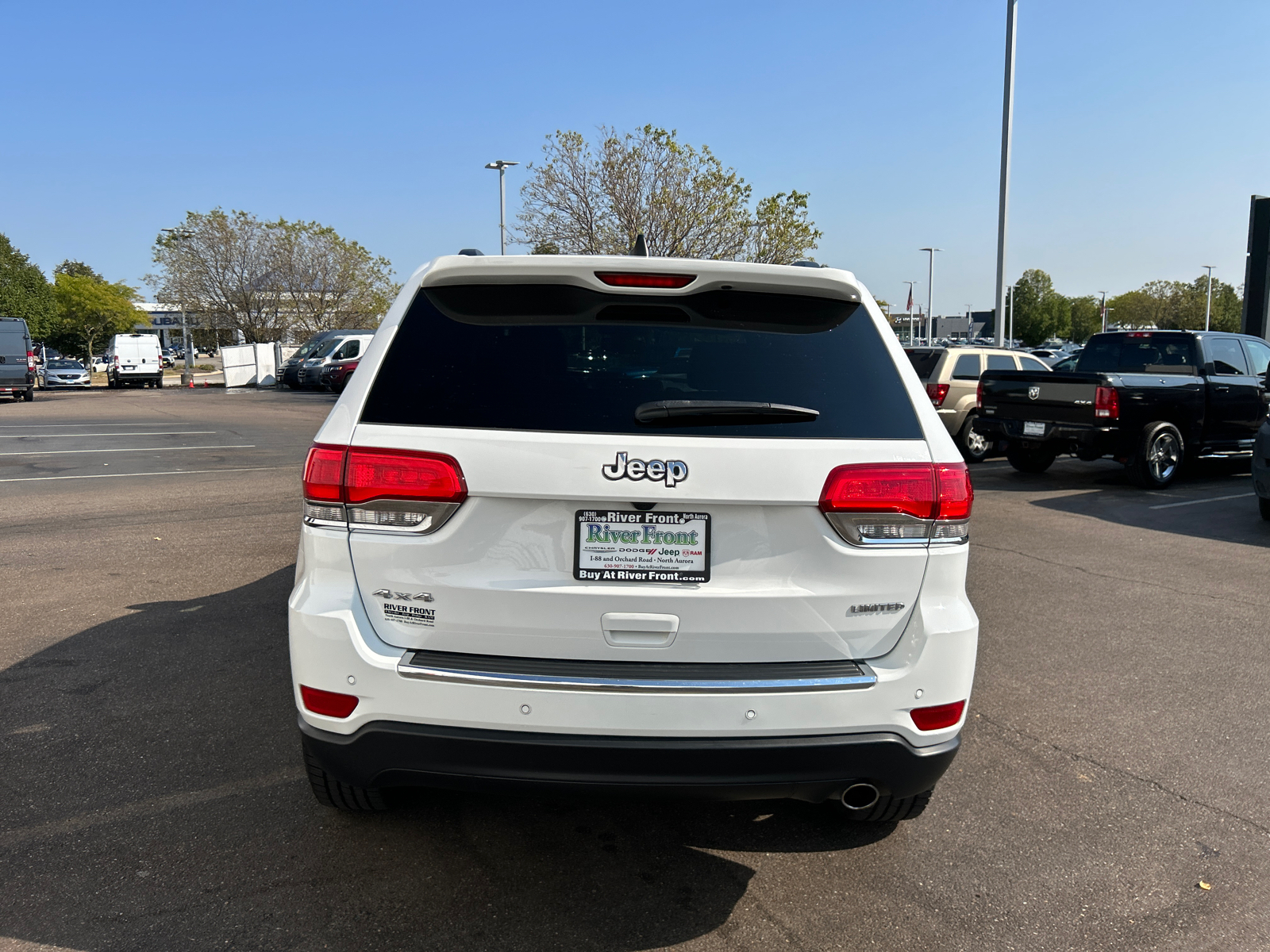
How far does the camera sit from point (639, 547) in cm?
255

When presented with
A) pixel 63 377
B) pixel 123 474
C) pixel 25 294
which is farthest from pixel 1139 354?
pixel 25 294

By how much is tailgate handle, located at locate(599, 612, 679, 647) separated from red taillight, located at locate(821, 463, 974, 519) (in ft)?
1.71

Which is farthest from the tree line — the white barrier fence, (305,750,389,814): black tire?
(305,750,389,814): black tire

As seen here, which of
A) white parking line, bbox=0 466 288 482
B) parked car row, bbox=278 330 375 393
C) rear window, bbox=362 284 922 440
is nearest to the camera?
rear window, bbox=362 284 922 440

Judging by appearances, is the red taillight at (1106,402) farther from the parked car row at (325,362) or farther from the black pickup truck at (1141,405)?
the parked car row at (325,362)

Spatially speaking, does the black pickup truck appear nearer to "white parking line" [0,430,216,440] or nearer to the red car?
"white parking line" [0,430,216,440]

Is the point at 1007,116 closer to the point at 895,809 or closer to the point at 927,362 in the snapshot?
the point at 927,362

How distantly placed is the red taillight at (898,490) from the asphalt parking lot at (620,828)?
47.7 inches

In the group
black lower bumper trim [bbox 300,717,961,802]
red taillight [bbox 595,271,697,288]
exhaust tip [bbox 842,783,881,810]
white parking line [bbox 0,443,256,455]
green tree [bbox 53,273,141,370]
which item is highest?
green tree [bbox 53,273,141,370]

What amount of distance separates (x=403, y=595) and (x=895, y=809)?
1.73 meters

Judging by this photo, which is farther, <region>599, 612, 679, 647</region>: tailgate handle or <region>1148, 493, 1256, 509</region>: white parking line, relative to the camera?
<region>1148, 493, 1256, 509</region>: white parking line

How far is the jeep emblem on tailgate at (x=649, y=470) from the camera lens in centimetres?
250

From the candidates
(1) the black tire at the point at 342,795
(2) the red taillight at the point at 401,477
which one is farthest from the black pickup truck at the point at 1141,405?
(2) the red taillight at the point at 401,477

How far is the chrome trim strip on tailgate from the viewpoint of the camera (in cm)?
251
